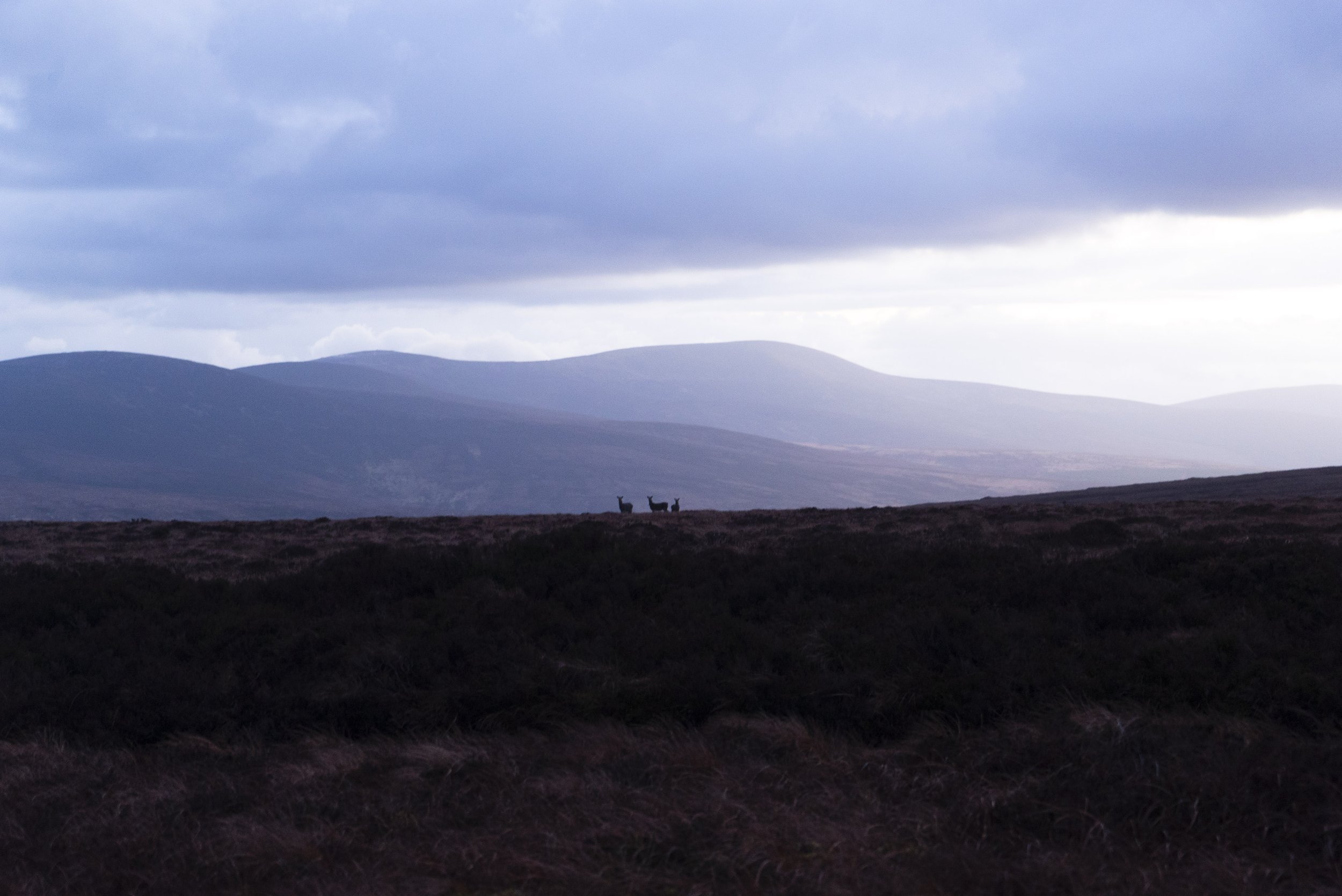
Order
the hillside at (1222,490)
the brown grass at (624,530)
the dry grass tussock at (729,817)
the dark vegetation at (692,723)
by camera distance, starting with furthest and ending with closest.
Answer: the hillside at (1222,490), the brown grass at (624,530), the dark vegetation at (692,723), the dry grass tussock at (729,817)

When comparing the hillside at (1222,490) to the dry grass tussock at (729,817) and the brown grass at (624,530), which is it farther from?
the dry grass tussock at (729,817)

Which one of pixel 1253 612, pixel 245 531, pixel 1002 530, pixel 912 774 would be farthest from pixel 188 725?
pixel 245 531

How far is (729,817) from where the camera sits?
7.09 m

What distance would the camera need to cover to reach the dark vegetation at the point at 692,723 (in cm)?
658

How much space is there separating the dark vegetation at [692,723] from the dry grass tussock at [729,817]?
3cm

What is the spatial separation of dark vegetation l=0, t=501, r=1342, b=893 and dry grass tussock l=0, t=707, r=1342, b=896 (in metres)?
0.03

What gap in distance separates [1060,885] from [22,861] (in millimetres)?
Answer: 6401

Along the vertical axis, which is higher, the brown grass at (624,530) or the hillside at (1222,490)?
the hillside at (1222,490)

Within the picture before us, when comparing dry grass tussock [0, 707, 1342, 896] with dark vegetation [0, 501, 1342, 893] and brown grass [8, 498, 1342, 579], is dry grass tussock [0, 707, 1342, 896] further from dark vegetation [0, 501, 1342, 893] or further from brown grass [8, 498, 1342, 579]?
brown grass [8, 498, 1342, 579]

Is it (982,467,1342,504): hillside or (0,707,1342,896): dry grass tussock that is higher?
(982,467,1342,504): hillside

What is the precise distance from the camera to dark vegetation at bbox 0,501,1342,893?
6.58 metres

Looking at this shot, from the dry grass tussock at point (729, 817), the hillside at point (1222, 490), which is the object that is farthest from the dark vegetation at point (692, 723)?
the hillside at point (1222, 490)

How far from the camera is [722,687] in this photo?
10.3 m

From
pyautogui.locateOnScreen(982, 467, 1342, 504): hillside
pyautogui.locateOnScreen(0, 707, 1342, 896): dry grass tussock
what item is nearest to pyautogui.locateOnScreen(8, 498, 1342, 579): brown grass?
pyautogui.locateOnScreen(982, 467, 1342, 504): hillside
